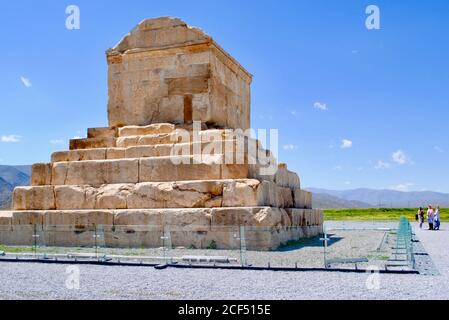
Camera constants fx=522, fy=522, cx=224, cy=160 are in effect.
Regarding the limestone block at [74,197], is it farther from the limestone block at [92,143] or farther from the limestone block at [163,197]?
the limestone block at [92,143]

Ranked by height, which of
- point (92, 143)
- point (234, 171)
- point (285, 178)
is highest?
point (92, 143)

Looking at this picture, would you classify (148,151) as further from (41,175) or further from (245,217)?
(245,217)

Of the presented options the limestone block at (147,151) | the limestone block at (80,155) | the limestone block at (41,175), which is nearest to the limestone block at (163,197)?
the limestone block at (147,151)

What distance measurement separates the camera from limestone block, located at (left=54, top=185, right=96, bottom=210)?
13.3 metres

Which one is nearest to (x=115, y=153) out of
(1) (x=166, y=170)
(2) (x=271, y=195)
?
(1) (x=166, y=170)

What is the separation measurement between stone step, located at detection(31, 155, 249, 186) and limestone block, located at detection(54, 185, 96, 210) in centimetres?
27

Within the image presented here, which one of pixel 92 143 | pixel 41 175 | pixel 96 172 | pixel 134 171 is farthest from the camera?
pixel 92 143

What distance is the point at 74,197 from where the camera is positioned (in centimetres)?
1344

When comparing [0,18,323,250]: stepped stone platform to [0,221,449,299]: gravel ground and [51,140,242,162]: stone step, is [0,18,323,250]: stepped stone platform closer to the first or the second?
[51,140,242,162]: stone step

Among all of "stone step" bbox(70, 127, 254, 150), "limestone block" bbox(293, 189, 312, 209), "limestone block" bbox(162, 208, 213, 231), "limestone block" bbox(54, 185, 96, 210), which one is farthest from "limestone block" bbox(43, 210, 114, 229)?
"limestone block" bbox(293, 189, 312, 209)

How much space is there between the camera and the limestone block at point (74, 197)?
1330cm

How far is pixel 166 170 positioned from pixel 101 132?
3109mm
